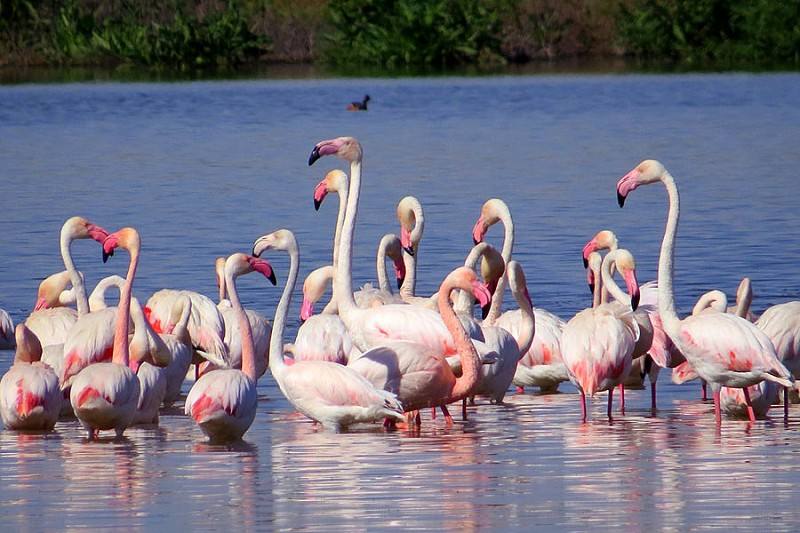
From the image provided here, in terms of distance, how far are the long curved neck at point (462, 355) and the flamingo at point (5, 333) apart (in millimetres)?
3564

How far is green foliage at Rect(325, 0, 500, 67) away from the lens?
49188 mm

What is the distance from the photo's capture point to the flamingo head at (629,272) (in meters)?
9.79

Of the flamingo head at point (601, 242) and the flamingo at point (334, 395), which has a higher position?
the flamingo head at point (601, 242)

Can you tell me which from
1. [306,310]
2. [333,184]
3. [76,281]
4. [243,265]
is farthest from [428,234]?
[243,265]

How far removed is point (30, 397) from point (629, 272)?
134 inches

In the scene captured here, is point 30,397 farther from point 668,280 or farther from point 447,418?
point 668,280

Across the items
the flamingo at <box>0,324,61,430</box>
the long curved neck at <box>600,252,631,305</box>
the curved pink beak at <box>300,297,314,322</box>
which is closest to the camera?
the flamingo at <box>0,324,61,430</box>

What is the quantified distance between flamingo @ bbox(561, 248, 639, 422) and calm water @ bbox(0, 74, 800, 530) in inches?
9.4

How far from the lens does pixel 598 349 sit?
9.41m

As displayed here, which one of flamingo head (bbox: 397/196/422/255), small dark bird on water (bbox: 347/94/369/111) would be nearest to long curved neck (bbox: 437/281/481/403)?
flamingo head (bbox: 397/196/422/255)

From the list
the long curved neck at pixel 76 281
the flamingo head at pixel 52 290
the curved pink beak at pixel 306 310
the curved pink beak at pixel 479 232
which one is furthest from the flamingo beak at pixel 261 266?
the flamingo head at pixel 52 290

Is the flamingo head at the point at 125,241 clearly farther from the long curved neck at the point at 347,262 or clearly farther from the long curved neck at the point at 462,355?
the long curved neck at the point at 462,355

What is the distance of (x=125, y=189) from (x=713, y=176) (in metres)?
7.83

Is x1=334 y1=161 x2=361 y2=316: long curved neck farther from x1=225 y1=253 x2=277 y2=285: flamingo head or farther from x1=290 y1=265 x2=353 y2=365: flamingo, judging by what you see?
x1=225 y1=253 x2=277 y2=285: flamingo head
